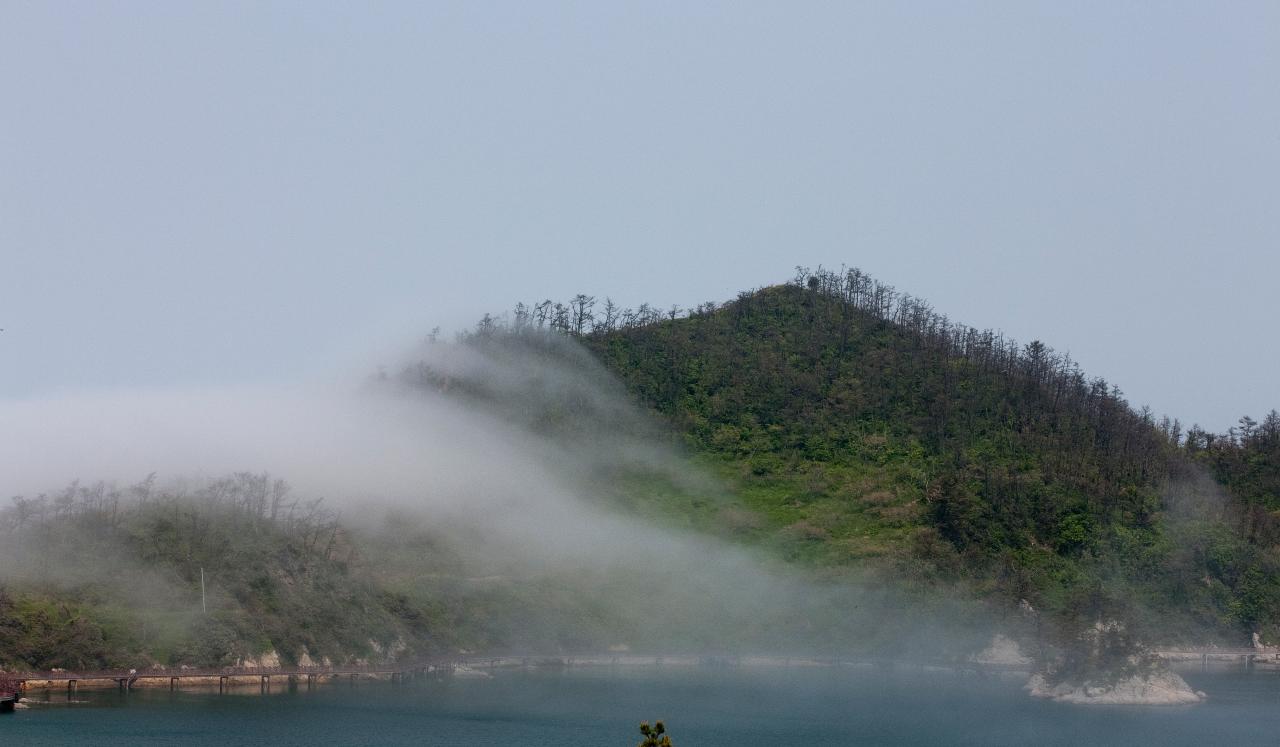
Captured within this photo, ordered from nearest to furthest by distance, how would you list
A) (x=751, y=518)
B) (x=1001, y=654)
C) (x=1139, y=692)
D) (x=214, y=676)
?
(x=214, y=676) < (x=1139, y=692) < (x=1001, y=654) < (x=751, y=518)

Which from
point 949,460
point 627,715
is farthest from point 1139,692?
point 949,460

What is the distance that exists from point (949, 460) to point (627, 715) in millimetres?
69394

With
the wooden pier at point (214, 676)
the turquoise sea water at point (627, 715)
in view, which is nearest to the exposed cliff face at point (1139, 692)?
the turquoise sea water at point (627, 715)

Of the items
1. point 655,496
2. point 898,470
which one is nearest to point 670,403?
point 655,496

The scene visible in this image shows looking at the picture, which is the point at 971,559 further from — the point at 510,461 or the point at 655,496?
the point at 510,461

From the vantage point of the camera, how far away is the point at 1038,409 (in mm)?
160875

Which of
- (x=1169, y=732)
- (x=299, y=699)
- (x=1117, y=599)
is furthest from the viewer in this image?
(x=1117, y=599)

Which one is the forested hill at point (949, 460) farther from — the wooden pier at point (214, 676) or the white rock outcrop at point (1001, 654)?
the wooden pier at point (214, 676)

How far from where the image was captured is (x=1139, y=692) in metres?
102

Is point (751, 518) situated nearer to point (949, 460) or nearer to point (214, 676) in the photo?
point (949, 460)

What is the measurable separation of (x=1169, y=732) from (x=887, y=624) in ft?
124

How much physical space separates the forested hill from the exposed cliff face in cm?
423

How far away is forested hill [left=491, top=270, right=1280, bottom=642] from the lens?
431 ft

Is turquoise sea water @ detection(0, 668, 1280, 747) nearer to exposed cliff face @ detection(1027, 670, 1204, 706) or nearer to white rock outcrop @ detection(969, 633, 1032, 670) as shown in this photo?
exposed cliff face @ detection(1027, 670, 1204, 706)
